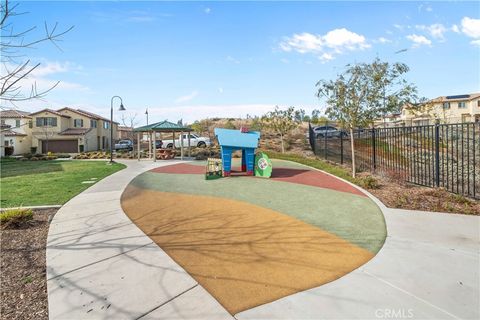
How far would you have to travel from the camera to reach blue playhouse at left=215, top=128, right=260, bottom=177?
1223 centimetres

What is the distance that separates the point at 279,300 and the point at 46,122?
1833 inches

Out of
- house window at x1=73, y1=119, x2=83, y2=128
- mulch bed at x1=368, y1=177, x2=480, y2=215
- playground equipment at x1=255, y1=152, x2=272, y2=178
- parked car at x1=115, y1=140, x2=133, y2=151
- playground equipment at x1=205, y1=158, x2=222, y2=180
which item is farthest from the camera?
house window at x1=73, y1=119, x2=83, y2=128

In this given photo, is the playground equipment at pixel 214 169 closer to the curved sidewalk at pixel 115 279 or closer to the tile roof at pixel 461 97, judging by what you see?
the curved sidewalk at pixel 115 279

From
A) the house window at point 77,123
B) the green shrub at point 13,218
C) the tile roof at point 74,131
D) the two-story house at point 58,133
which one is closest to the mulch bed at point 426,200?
the green shrub at point 13,218

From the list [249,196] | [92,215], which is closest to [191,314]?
A: [92,215]

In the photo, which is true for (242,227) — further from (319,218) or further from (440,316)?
(440,316)

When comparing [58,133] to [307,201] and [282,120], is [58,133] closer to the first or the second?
[282,120]

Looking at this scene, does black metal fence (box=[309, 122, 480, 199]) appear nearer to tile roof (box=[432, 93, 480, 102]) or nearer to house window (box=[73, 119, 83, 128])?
house window (box=[73, 119, 83, 128])

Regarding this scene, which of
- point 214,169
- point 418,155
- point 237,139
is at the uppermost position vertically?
point 237,139

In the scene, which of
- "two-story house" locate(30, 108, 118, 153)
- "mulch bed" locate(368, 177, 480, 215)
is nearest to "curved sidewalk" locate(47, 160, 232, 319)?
"mulch bed" locate(368, 177, 480, 215)

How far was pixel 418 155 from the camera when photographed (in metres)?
10.3

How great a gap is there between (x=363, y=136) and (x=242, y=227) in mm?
10223

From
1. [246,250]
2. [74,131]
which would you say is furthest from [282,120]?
[74,131]

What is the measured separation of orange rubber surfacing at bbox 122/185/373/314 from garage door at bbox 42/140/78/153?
128ft
